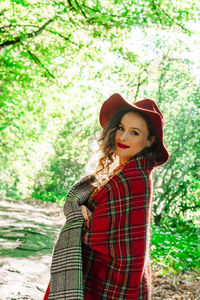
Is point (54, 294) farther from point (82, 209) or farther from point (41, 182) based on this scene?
point (41, 182)

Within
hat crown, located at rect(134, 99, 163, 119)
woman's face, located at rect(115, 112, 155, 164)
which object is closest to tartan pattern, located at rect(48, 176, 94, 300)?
woman's face, located at rect(115, 112, 155, 164)

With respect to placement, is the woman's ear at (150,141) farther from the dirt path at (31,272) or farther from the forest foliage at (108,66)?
the forest foliage at (108,66)

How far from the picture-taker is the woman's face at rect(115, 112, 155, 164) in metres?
2.01

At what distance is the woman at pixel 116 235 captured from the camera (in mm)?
1572

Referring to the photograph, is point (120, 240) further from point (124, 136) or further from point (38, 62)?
point (38, 62)

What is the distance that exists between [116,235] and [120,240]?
4 cm

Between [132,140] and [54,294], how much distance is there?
1.09m

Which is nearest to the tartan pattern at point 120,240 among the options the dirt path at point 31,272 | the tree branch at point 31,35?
the dirt path at point 31,272

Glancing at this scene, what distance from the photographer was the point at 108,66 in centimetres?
906

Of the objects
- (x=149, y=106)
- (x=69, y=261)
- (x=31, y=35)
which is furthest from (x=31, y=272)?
(x=31, y=35)

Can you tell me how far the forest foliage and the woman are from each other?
17.0 ft

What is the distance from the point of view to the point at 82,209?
183cm

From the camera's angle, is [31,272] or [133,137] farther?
[31,272]

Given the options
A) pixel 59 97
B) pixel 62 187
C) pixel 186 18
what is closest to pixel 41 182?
pixel 62 187
